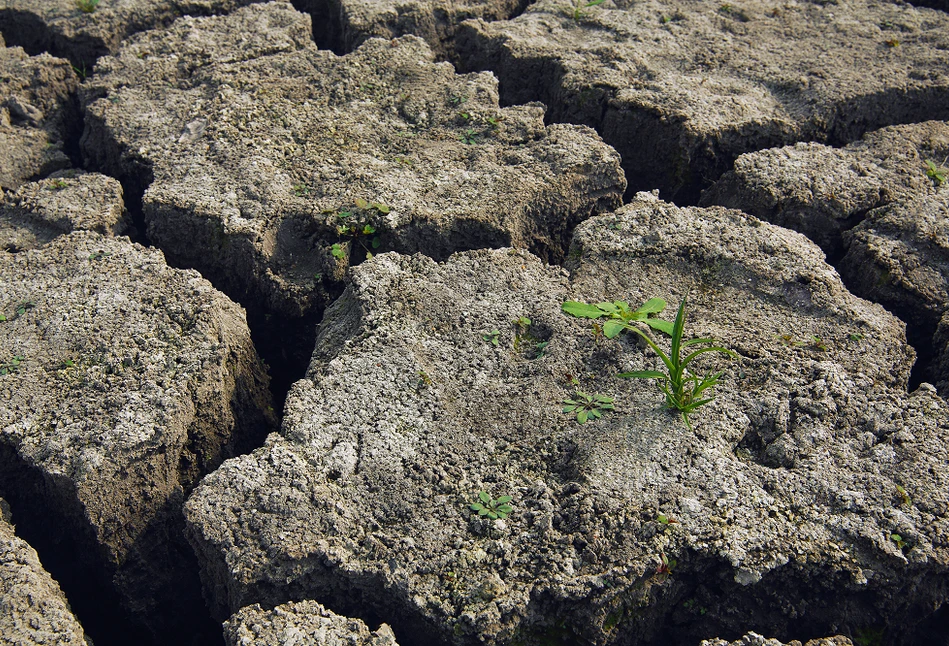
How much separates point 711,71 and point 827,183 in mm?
687

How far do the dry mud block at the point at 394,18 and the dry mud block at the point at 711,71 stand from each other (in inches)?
3.6

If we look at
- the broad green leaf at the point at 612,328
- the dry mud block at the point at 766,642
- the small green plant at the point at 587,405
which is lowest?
the dry mud block at the point at 766,642

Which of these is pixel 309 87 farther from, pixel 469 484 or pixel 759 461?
pixel 759 461

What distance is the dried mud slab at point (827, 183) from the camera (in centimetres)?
236

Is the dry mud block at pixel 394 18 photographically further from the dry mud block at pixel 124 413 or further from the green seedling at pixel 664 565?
the green seedling at pixel 664 565

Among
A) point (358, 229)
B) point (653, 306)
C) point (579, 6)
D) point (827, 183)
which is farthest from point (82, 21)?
point (827, 183)

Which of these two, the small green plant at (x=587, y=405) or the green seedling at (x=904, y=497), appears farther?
the small green plant at (x=587, y=405)

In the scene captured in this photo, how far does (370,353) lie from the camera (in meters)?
1.87

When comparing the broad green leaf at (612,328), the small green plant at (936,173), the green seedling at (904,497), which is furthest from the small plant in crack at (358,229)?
the small green plant at (936,173)

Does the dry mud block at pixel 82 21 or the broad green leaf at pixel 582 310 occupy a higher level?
the dry mud block at pixel 82 21

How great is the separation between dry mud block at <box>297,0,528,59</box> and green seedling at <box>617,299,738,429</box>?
1.76 m

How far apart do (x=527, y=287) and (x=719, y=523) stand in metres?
0.77

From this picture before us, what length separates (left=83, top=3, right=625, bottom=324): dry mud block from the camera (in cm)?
223

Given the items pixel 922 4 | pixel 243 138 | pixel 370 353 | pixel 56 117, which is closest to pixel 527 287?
pixel 370 353
